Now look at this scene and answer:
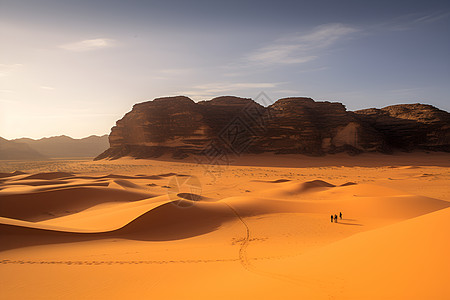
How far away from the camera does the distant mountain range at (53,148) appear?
85512 mm

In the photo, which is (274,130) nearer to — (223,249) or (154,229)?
(154,229)

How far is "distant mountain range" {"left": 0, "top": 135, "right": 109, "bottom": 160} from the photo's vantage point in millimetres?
85512

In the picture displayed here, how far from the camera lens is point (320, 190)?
17094 mm

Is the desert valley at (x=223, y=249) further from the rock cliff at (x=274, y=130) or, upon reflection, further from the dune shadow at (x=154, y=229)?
the rock cliff at (x=274, y=130)

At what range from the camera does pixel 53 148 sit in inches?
4417

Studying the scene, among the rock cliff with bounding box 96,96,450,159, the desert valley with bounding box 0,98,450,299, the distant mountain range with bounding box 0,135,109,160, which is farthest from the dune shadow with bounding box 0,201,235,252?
the distant mountain range with bounding box 0,135,109,160

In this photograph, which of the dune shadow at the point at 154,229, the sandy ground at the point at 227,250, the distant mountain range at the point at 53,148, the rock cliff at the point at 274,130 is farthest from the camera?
the distant mountain range at the point at 53,148

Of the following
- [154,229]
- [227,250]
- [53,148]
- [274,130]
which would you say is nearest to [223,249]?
[227,250]

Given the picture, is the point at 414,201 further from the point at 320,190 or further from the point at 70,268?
the point at 70,268

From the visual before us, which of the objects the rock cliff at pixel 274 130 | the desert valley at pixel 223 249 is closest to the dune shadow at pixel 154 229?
the desert valley at pixel 223 249

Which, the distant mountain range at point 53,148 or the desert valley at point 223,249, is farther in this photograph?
the distant mountain range at point 53,148

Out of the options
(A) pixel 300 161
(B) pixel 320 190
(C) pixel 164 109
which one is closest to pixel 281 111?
(A) pixel 300 161

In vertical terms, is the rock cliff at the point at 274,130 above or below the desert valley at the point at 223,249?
above

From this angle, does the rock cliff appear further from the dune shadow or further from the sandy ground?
the dune shadow
